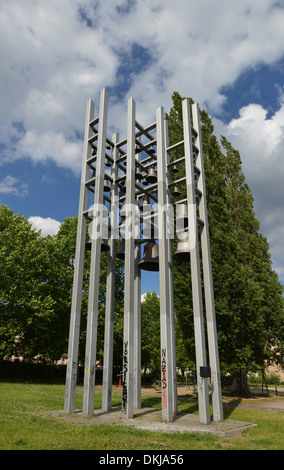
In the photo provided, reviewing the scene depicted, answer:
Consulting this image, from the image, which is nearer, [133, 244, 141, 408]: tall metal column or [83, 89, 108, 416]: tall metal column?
[83, 89, 108, 416]: tall metal column

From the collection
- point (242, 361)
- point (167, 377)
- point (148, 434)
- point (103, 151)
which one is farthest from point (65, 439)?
point (242, 361)

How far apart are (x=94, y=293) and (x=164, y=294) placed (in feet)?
9.54

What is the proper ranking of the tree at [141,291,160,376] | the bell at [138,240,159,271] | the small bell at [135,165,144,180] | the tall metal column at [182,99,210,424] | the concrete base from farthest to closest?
1. the tree at [141,291,160,376]
2. the small bell at [135,165,144,180]
3. the bell at [138,240,159,271]
4. the tall metal column at [182,99,210,424]
5. the concrete base

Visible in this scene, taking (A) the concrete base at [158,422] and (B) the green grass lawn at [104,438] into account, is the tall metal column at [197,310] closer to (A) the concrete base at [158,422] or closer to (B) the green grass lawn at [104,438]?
(A) the concrete base at [158,422]

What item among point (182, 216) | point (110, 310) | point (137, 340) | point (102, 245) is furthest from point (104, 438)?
point (182, 216)

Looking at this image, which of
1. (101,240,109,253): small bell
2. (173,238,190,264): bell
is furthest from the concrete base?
(101,240,109,253): small bell

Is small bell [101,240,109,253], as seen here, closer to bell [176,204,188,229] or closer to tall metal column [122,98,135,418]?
tall metal column [122,98,135,418]

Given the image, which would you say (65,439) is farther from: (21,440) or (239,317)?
(239,317)

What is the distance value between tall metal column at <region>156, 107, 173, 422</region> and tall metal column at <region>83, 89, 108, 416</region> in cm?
269

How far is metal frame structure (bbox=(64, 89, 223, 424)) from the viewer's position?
11.6m

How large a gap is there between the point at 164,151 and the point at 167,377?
9722mm

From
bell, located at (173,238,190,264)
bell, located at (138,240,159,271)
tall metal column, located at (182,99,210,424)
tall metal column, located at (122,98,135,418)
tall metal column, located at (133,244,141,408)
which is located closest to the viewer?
tall metal column, located at (182,99,210,424)

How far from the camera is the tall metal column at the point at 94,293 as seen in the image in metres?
11.9

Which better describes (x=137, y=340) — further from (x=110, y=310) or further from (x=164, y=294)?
(x=164, y=294)
